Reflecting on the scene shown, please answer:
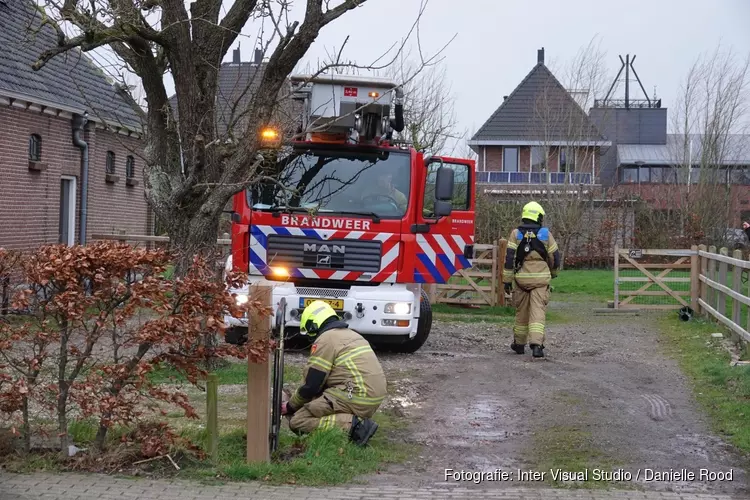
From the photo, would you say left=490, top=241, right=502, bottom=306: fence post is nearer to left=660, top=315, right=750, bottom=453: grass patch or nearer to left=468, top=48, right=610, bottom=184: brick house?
left=660, top=315, right=750, bottom=453: grass patch

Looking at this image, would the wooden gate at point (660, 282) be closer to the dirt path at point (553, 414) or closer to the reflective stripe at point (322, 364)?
the dirt path at point (553, 414)

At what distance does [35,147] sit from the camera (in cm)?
1803

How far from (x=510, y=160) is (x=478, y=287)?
99.3 feet

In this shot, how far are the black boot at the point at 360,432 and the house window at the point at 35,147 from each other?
13047mm

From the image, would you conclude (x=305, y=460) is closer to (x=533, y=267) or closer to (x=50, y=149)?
(x=533, y=267)

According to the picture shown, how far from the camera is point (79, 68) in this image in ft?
71.6

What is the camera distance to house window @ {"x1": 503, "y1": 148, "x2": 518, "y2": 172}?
4772 centimetres

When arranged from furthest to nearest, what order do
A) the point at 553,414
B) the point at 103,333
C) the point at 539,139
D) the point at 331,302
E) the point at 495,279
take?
the point at 539,139
the point at 495,279
the point at 331,302
the point at 553,414
the point at 103,333

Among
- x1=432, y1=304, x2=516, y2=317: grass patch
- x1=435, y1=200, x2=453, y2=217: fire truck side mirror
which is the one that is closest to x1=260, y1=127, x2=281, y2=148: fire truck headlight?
x1=435, y1=200, x2=453, y2=217: fire truck side mirror

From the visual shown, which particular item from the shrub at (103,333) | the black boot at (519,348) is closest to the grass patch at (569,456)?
the shrub at (103,333)

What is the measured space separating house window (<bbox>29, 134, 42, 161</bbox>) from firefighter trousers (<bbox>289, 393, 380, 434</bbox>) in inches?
502

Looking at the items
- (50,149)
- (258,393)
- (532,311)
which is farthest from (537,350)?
(50,149)

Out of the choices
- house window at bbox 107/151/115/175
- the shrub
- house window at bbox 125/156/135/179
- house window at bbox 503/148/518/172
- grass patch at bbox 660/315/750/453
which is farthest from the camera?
house window at bbox 503/148/518/172

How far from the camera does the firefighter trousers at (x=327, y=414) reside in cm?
674
